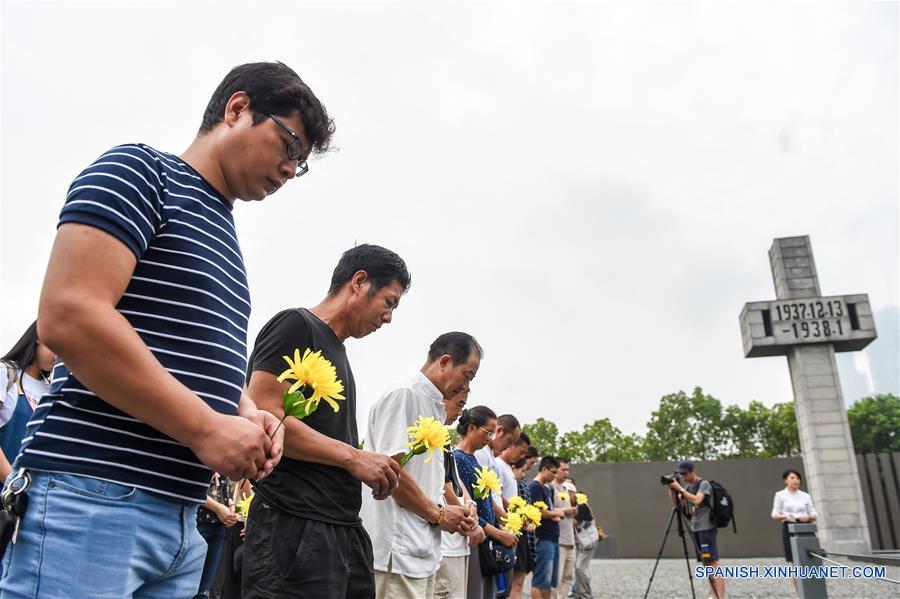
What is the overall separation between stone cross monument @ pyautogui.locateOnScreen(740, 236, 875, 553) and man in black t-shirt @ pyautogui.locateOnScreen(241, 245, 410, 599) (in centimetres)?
1576

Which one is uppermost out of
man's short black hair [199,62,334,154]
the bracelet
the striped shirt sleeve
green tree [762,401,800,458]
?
green tree [762,401,800,458]

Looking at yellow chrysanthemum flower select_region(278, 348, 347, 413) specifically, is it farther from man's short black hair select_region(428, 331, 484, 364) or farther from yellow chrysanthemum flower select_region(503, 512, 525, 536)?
yellow chrysanthemum flower select_region(503, 512, 525, 536)

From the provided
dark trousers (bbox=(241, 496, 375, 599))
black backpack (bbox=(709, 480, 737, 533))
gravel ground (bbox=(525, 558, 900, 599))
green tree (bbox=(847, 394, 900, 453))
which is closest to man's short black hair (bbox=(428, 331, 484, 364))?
dark trousers (bbox=(241, 496, 375, 599))

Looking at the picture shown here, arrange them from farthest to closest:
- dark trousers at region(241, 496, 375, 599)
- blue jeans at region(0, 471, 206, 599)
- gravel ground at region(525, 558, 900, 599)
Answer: gravel ground at region(525, 558, 900, 599)
dark trousers at region(241, 496, 375, 599)
blue jeans at region(0, 471, 206, 599)

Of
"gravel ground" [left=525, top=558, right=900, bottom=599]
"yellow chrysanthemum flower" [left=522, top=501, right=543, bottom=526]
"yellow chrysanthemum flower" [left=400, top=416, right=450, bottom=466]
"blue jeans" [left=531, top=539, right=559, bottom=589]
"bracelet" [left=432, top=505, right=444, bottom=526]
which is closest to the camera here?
"yellow chrysanthemum flower" [left=400, top=416, right=450, bottom=466]

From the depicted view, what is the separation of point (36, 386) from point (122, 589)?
2.66m

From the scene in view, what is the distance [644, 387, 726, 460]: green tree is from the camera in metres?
52.5

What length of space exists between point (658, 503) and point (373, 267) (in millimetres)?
20307

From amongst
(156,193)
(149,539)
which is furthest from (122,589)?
(156,193)

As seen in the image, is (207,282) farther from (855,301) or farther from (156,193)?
(855,301)

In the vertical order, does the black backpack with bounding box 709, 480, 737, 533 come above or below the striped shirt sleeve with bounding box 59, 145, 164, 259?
below

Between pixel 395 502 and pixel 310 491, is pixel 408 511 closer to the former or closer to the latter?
pixel 395 502

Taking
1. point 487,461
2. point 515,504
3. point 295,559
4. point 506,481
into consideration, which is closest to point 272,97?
point 295,559

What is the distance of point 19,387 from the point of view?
11.0 ft
